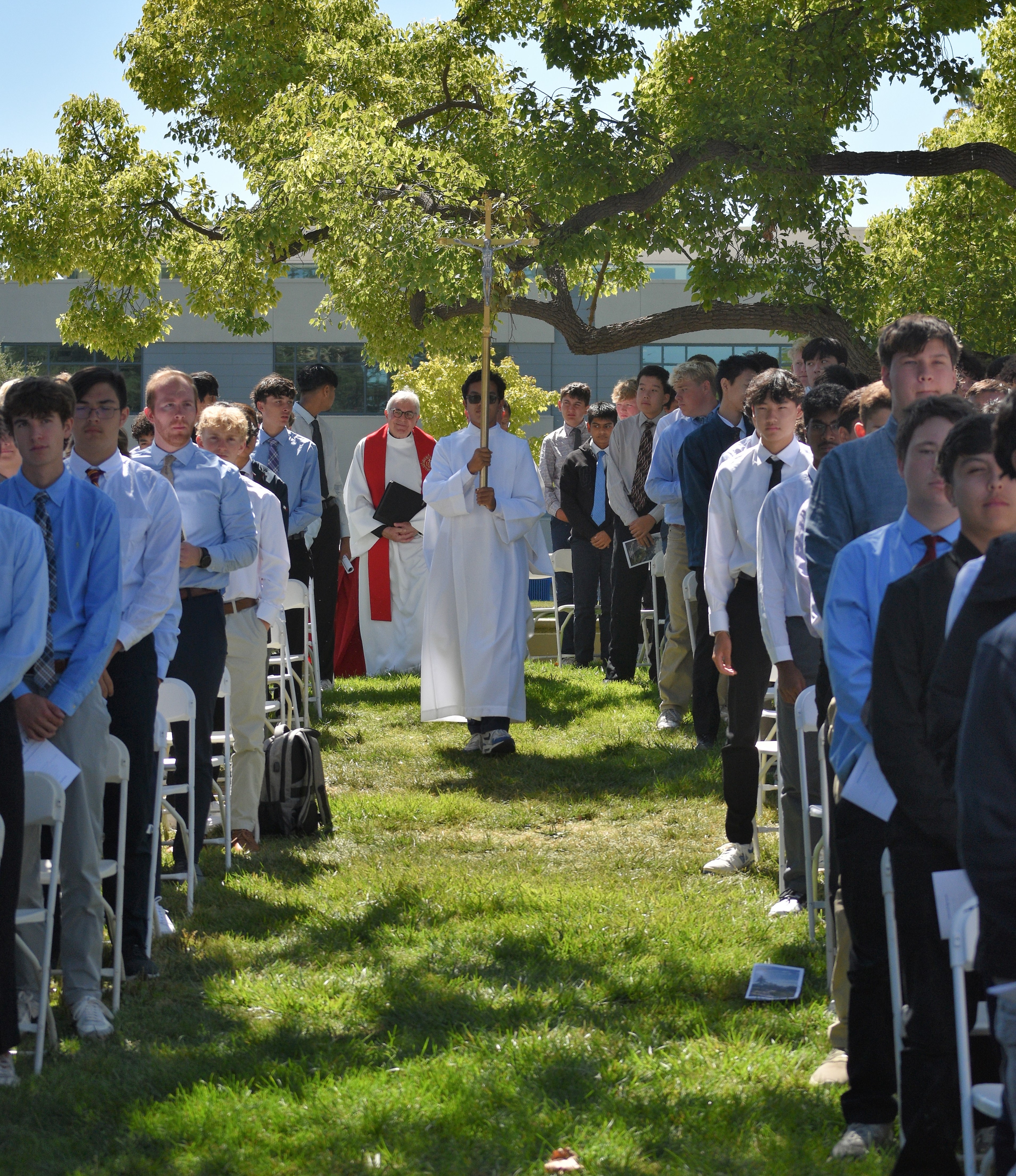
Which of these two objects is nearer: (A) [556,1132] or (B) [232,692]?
(A) [556,1132]

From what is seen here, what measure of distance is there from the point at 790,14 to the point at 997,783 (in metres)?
15.5

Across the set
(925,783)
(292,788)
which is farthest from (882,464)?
(292,788)

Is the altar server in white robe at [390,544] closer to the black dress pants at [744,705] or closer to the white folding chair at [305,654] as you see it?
the white folding chair at [305,654]

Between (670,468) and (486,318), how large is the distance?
161cm

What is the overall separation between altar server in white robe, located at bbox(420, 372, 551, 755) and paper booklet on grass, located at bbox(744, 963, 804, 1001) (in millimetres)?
4458

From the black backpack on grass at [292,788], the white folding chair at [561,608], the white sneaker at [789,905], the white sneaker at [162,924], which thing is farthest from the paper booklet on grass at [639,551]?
the white sneaker at [162,924]

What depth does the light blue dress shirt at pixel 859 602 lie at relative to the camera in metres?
3.72

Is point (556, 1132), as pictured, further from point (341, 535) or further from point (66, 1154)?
point (341, 535)

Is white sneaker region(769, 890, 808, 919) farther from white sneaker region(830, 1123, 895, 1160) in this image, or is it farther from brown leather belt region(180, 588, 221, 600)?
brown leather belt region(180, 588, 221, 600)

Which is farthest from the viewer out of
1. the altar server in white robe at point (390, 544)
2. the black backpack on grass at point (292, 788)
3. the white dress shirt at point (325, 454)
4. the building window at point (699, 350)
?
the building window at point (699, 350)

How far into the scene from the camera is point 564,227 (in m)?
14.3

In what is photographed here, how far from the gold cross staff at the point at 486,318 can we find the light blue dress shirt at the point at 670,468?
1166 millimetres

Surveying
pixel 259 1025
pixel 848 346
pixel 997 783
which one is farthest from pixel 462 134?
pixel 997 783

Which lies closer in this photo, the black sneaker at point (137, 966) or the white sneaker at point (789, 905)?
the black sneaker at point (137, 966)
